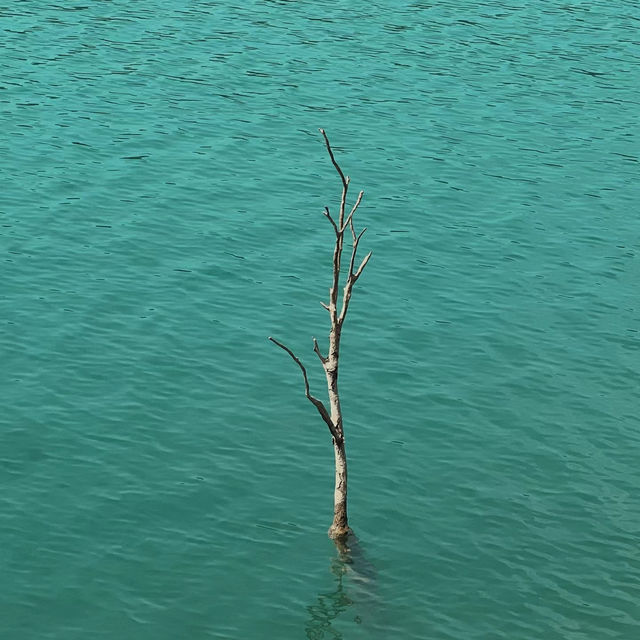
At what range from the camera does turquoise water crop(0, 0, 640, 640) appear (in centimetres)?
2677

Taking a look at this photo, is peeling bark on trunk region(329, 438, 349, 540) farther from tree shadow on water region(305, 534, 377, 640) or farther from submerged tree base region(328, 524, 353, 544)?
tree shadow on water region(305, 534, 377, 640)

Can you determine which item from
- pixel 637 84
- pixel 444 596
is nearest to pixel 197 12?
pixel 637 84

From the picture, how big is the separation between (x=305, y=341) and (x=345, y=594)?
11661 mm

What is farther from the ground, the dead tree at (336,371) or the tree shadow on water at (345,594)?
the dead tree at (336,371)

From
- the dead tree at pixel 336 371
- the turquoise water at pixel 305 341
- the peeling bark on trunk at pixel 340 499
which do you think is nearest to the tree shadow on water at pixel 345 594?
the turquoise water at pixel 305 341

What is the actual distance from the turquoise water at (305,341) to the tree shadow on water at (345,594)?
7 centimetres

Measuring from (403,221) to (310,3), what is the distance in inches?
1280

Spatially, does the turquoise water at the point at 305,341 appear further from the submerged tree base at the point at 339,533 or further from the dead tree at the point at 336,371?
the dead tree at the point at 336,371

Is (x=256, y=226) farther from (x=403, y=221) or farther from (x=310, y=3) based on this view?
(x=310, y=3)

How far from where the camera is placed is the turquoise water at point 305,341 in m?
26.8

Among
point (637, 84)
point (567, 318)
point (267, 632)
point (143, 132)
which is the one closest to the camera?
point (267, 632)

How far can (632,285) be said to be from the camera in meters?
41.6

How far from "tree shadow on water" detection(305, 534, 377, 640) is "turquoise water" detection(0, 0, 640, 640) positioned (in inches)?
2.6

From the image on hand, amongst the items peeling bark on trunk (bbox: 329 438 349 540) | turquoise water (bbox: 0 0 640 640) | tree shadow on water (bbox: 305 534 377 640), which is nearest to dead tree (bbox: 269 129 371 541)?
peeling bark on trunk (bbox: 329 438 349 540)
